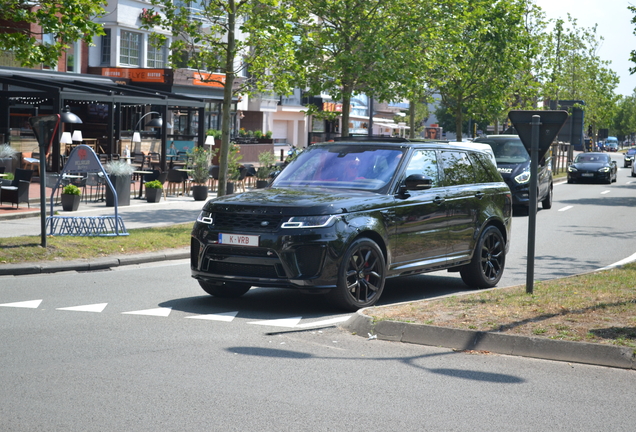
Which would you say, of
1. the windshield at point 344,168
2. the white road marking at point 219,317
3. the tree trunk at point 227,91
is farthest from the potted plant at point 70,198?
the white road marking at point 219,317

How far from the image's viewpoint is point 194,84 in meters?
45.6

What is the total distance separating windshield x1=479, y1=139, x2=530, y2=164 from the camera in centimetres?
2495

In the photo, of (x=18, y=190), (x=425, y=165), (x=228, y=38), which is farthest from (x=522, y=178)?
(x=425, y=165)

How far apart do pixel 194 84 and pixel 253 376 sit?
40331 mm

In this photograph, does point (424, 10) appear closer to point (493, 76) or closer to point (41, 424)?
point (493, 76)

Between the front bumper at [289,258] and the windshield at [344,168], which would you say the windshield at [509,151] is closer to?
the windshield at [344,168]

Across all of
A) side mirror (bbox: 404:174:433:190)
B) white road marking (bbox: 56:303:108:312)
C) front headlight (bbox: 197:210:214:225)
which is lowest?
white road marking (bbox: 56:303:108:312)

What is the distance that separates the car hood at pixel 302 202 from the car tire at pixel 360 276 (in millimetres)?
409

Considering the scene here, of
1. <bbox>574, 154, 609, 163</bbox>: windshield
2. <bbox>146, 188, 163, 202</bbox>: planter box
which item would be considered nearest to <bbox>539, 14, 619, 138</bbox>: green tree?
<bbox>574, 154, 609, 163</bbox>: windshield

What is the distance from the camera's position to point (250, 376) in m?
6.46

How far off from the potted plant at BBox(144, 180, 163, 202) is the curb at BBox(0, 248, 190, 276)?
9.38m

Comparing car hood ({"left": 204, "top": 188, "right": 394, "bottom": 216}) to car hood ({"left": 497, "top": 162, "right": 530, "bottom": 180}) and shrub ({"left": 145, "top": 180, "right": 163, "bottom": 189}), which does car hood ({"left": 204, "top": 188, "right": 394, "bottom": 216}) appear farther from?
car hood ({"left": 497, "top": 162, "right": 530, "bottom": 180})

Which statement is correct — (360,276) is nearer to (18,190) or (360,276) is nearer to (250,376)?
(250,376)

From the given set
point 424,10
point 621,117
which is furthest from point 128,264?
point 621,117
